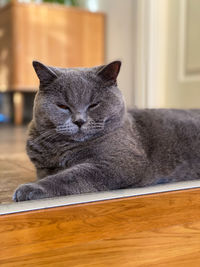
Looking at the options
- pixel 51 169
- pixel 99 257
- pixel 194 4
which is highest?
pixel 194 4

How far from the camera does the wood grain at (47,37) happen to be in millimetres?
3348

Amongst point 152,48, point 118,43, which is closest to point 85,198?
point 152,48

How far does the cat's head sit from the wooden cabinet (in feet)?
8.00

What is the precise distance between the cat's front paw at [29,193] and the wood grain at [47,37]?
2.65 meters

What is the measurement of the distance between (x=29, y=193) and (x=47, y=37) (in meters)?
2.73

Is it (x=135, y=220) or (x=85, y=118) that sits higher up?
(x=85, y=118)

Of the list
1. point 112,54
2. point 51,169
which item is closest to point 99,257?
point 51,169

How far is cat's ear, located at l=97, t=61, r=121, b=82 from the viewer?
1017mm

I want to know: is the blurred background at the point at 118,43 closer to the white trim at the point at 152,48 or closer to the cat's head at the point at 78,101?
the white trim at the point at 152,48

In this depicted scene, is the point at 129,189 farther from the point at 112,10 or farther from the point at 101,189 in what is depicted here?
the point at 112,10

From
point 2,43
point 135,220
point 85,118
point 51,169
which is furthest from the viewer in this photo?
point 2,43

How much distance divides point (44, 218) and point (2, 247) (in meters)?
0.10

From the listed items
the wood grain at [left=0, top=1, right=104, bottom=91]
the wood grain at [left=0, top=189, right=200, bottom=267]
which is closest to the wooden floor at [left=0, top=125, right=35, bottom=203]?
the wood grain at [left=0, top=189, right=200, bottom=267]

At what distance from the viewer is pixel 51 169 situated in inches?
42.5
